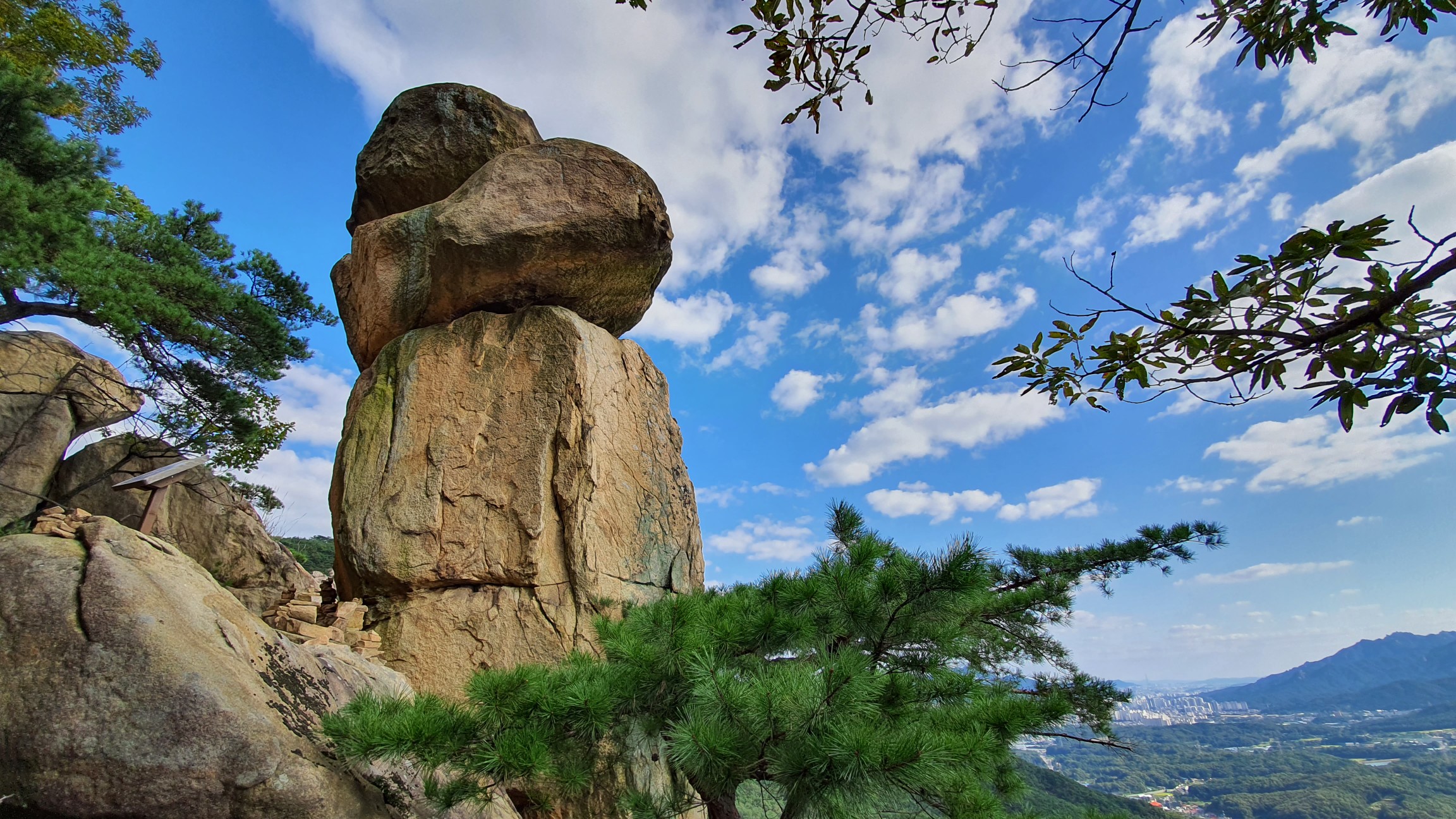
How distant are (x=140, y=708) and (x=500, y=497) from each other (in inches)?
141

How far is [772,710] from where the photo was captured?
9.89ft

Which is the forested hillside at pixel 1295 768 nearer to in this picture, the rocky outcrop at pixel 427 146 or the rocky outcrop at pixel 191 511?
the rocky outcrop at pixel 191 511

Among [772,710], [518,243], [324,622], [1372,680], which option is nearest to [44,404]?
[324,622]

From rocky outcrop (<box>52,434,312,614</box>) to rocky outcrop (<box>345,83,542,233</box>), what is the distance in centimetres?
508

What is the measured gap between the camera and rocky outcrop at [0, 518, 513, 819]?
3086 mm

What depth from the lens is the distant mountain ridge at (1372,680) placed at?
74750mm

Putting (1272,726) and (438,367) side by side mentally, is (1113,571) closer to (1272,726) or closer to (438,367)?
(438,367)

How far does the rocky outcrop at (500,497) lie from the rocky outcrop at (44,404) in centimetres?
553

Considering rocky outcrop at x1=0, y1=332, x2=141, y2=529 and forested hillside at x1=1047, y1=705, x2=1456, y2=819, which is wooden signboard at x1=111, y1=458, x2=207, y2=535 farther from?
forested hillside at x1=1047, y1=705, x2=1456, y2=819

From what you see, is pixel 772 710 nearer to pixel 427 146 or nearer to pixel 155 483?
pixel 155 483

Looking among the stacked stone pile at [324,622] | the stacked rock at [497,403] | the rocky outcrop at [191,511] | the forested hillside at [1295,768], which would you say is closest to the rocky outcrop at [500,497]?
the stacked rock at [497,403]

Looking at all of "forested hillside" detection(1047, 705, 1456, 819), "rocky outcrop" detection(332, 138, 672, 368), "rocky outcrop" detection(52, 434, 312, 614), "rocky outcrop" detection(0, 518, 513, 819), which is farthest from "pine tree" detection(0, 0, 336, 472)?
"forested hillside" detection(1047, 705, 1456, 819)

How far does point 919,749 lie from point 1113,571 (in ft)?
19.5

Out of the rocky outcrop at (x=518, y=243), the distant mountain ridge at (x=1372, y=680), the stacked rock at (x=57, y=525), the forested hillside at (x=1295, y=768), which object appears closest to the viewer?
the stacked rock at (x=57, y=525)
